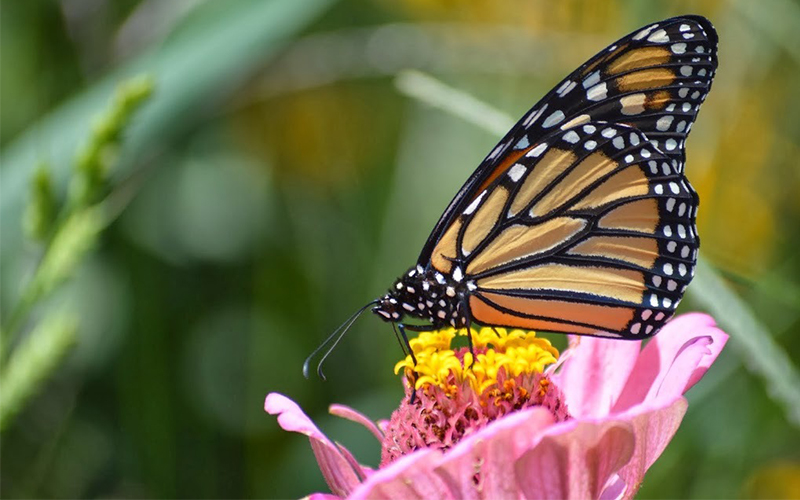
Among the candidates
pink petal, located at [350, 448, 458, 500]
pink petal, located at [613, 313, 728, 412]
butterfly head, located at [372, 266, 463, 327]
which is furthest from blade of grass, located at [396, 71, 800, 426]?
pink petal, located at [350, 448, 458, 500]

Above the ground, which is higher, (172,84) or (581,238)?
(172,84)

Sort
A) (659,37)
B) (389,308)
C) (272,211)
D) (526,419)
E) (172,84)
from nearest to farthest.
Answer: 1. (526,419)
2. (659,37)
3. (389,308)
4. (172,84)
5. (272,211)

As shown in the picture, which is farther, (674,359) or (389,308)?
(389,308)

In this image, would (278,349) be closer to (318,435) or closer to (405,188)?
(405,188)

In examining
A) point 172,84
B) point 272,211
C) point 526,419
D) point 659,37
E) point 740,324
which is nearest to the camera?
point 526,419

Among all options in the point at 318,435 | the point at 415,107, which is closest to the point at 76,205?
the point at 318,435

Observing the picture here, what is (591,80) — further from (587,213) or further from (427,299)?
(427,299)

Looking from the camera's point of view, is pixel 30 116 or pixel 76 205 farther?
pixel 30 116

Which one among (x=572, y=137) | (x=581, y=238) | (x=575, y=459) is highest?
(x=572, y=137)

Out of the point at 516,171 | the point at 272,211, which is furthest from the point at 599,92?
the point at 272,211
